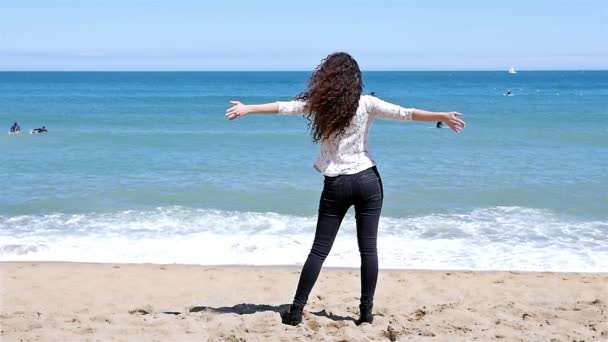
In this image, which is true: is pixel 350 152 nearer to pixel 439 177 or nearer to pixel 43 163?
pixel 439 177

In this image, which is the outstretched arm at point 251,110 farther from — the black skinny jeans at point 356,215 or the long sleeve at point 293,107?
the black skinny jeans at point 356,215

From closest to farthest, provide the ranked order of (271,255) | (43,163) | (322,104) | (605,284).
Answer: (322,104) → (605,284) → (271,255) → (43,163)

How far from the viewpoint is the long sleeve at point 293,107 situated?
4.62m

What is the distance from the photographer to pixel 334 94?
4586mm

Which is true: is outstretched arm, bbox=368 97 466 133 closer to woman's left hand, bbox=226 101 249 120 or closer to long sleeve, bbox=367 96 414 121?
long sleeve, bbox=367 96 414 121

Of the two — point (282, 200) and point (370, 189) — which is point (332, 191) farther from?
point (282, 200)

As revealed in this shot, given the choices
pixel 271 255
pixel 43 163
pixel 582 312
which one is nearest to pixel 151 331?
pixel 582 312

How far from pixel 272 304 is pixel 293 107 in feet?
6.82

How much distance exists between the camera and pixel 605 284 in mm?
7250

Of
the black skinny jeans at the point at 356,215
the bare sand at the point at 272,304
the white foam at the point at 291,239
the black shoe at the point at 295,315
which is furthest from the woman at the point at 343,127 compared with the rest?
the white foam at the point at 291,239

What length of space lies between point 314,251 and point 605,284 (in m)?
3.78

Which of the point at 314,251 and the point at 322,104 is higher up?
the point at 322,104

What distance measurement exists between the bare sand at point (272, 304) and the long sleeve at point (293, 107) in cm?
142

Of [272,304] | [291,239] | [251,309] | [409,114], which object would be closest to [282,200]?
[291,239]
